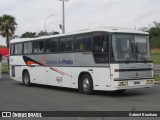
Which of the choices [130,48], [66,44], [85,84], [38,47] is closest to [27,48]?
[38,47]

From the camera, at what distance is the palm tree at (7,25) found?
186 ft

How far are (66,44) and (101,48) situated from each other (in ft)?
9.96

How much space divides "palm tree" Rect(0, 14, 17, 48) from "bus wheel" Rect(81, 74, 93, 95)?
3868cm

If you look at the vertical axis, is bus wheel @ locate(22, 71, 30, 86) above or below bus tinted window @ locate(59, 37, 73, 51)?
below

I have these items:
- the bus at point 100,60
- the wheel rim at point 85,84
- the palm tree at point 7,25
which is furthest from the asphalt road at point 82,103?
the palm tree at point 7,25

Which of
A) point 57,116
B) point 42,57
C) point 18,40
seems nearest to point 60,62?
point 42,57

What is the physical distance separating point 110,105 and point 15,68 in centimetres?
1238

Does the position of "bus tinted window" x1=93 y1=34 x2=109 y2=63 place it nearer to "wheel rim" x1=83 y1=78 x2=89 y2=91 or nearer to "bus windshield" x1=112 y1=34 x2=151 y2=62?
"bus windshield" x1=112 y1=34 x2=151 y2=62

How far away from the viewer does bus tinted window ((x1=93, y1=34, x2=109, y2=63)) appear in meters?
17.5

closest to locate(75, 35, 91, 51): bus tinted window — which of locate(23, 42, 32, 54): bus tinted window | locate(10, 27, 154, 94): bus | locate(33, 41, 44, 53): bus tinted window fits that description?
locate(10, 27, 154, 94): bus

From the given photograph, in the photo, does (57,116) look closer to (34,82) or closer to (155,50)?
(34,82)

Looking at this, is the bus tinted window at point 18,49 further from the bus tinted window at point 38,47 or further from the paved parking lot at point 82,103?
the paved parking lot at point 82,103

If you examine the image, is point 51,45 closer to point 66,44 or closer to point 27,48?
point 66,44

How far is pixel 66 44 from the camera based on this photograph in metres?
20.3
